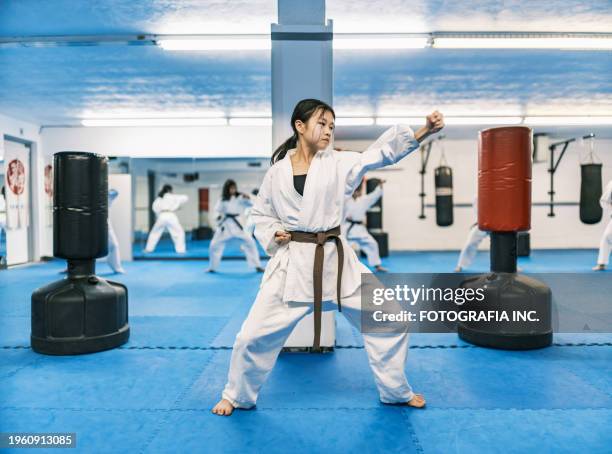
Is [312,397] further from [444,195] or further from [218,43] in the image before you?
[444,195]

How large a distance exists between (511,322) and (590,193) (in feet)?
20.4

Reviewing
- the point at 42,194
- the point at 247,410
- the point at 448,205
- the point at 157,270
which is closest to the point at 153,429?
the point at 247,410

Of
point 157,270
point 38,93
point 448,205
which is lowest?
point 157,270

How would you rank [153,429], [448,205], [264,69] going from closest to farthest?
1. [153,429]
2. [264,69]
3. [448,205]

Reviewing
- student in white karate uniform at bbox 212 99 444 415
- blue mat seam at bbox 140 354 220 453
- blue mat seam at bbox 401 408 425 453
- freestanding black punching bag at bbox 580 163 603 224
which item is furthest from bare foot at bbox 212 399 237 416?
freestanding black punching bag at bbox 580 163 603 224

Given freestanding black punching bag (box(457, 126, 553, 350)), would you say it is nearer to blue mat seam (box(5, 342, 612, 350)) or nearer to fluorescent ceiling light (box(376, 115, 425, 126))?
blue mat seam (box(5, 342, 612, 350))

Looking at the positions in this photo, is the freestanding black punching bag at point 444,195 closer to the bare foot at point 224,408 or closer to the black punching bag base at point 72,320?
the black punching bag base at point 72,320

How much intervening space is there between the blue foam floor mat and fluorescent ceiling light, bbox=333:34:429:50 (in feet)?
10.3

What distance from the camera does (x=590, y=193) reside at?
8500 mm

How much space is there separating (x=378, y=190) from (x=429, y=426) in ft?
17.5

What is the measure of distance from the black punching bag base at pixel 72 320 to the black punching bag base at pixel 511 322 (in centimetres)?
266

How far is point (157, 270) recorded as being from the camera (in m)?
8.41

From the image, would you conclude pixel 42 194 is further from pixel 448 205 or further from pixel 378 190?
pixel 448 205

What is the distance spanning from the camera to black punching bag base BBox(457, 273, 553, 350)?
3.46 metres
